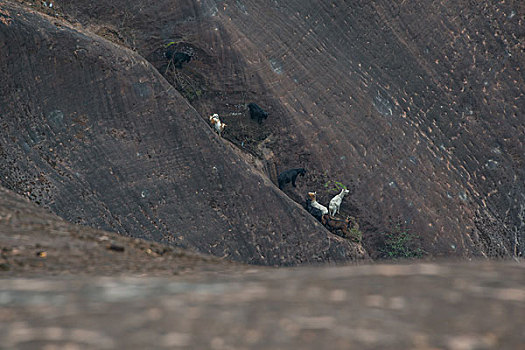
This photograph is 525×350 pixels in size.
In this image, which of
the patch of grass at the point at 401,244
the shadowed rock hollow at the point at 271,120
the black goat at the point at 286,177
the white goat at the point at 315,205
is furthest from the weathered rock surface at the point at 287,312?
the patch of grass at the point at 401,244

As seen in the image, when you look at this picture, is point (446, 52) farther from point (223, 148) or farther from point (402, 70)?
point (223, 148)

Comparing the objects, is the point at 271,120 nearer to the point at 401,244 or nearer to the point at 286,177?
the point at 286,177

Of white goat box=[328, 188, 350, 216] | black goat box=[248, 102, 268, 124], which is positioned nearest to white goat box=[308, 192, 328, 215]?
white goat box=[328, 188, 350, 216]

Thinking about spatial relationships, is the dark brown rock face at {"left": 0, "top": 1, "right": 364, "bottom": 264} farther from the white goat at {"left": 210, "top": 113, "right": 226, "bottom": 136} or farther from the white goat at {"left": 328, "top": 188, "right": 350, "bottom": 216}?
the white goat at {"left": 328, "top": 188, "right": 350, "bottom": 216}

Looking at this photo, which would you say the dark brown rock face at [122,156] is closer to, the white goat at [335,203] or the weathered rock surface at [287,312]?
the white goat at [335,203]

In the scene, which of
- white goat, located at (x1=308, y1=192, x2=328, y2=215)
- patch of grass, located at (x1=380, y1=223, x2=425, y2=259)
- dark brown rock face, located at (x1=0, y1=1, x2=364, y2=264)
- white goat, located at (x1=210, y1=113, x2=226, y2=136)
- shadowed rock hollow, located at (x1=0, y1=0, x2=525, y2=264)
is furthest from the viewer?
patch of grass, located at (x1=380, y1=223, x2=425, y2=259)

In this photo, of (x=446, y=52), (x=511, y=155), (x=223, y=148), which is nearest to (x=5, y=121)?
(x=223, y=148)
